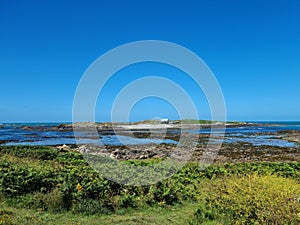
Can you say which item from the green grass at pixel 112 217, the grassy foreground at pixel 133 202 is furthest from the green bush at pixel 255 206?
the green grass at pixel 112 217

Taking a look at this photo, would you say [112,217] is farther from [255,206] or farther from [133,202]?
[255,206]

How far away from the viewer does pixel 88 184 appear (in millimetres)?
9047

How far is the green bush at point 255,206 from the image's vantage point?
662 cm

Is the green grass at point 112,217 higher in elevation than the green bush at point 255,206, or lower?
lower

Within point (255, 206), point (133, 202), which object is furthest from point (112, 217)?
point (255, 206)

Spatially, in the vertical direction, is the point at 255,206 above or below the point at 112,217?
above

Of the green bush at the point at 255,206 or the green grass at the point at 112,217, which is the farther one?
the green grass at the point at 112,217

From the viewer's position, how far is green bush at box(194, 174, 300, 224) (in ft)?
21.7

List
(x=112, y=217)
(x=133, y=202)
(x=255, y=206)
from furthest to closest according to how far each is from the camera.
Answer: (x=133, y=202) → (x=112, y=217) → (x=255, y=206)

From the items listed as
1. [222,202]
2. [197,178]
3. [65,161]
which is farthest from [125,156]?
[222,202]

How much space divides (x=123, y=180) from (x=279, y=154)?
23.4 meters

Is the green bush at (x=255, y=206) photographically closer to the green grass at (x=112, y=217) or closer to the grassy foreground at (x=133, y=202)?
the grassy foreground at (x=133, y=202)

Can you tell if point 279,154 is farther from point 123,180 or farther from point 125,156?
point 123,180

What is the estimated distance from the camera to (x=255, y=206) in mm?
7160
